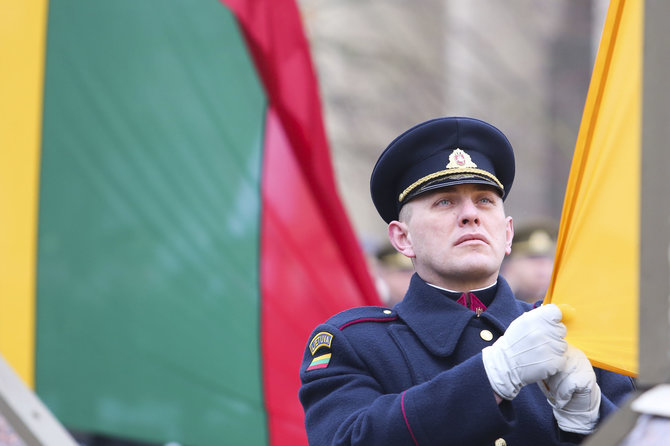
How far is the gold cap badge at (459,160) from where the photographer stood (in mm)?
2619

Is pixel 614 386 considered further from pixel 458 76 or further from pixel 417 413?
pixel 458 76

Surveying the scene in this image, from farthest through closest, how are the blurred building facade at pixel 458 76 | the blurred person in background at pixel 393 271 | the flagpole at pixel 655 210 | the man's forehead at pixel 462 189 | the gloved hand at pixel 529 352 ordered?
the blurred building facade at pixel 458 76
the blurred person in background at pixel 393 271
the man's forehead at pixel 462 189
the gloved hand at pixel 529 352
the flagpole at pixel 655 210

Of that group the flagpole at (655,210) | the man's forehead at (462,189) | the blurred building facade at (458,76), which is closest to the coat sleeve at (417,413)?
the man's forehead at (462,189)

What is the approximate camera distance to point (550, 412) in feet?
8.08

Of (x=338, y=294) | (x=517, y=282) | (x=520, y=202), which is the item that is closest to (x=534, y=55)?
(x=520, y=202)

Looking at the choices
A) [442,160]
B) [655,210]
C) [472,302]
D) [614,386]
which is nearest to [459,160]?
[442,160]

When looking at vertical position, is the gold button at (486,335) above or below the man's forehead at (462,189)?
below

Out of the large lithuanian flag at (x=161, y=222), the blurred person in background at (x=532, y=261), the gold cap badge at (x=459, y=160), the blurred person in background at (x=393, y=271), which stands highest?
the gold cap badge at (x=459, y=160)

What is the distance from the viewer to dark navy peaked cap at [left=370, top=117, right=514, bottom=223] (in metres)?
2.61

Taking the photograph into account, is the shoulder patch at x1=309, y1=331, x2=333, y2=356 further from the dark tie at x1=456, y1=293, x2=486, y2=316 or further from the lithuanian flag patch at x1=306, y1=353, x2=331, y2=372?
the dark tie at x1=456, y1=293, x2=486, y2=316

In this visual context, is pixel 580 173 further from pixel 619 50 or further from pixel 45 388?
pixel 45 388

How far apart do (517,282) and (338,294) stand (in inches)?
113

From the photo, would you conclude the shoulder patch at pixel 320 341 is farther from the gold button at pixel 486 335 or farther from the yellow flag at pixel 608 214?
the yellow flag at pixel 608 214

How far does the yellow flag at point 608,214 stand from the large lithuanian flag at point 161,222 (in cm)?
249
